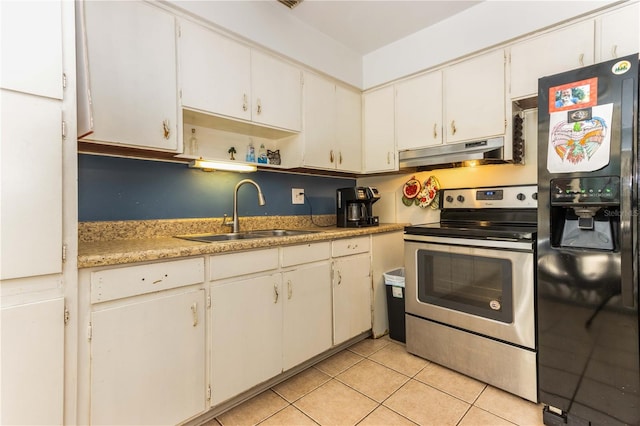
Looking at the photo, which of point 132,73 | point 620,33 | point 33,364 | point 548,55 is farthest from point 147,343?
point 620,33

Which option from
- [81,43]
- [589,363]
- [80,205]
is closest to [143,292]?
[80,205]

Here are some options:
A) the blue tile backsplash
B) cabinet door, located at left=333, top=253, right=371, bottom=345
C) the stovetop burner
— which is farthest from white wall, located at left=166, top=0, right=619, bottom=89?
cabinet door, located at left=333, top=253, right=371, bottom=345

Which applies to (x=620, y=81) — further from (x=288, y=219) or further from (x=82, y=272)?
(x=82, y=272)

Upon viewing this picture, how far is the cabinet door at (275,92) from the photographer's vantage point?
217cm

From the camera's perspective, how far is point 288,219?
272 cm

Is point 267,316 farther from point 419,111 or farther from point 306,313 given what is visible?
point 419,111

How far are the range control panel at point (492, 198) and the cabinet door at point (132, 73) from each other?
2.11 m

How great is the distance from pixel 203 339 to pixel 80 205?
101 cm

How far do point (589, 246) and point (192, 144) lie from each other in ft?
7.73

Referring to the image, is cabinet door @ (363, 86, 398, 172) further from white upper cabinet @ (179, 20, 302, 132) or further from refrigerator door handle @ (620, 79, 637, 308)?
refrigerator door handle @ (620, 79, 637, 308)

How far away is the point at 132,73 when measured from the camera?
1.62 meters

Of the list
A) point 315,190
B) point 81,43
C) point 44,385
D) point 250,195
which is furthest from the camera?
point 315,190

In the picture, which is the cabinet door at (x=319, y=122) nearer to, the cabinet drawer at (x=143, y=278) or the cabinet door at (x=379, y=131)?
the cabinet door at (x=379, y=131)

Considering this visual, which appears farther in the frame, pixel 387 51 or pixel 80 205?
pixel 387 51
